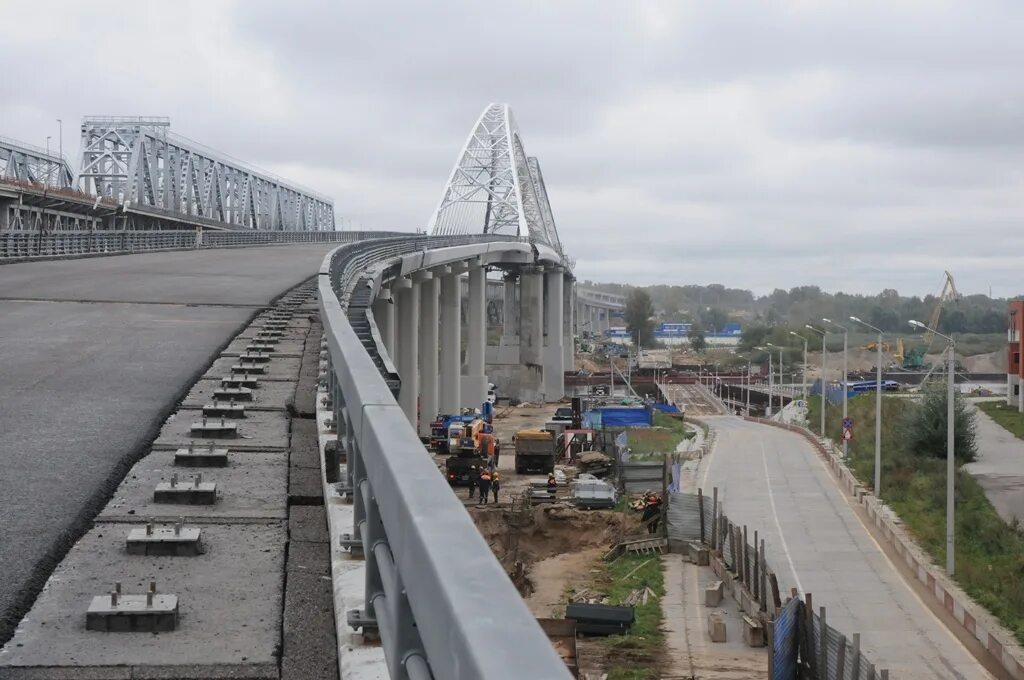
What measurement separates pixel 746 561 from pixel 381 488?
2585 cm

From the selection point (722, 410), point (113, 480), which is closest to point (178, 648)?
point (113, 480)

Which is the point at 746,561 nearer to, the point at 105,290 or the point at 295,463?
the point at 105,290

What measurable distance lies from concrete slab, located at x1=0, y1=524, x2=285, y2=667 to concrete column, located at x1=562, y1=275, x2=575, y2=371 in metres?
128

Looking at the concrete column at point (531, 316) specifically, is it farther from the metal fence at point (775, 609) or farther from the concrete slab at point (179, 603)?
the concrete slab at point (179, 603)

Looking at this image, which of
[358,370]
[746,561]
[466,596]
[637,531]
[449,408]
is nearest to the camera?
[466,596]

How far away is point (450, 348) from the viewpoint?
256 feet

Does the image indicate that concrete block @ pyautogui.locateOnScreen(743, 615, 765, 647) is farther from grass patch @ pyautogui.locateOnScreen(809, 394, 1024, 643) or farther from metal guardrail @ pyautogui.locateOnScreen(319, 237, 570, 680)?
metal guardrail @ pyautogui.locateOnScreen(319, 237, 570, 680)

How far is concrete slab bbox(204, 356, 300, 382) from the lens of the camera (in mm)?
12094

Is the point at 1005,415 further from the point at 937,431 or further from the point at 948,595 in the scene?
the point at 948,595

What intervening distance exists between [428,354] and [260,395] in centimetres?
5979

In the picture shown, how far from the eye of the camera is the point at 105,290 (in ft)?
82.3

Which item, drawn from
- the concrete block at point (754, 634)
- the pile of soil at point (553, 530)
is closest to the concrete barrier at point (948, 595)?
the concrete block at point (754, 634)

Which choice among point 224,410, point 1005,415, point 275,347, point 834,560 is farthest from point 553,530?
point 1005,415

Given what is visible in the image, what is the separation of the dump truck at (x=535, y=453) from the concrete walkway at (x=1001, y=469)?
53.9 feet
